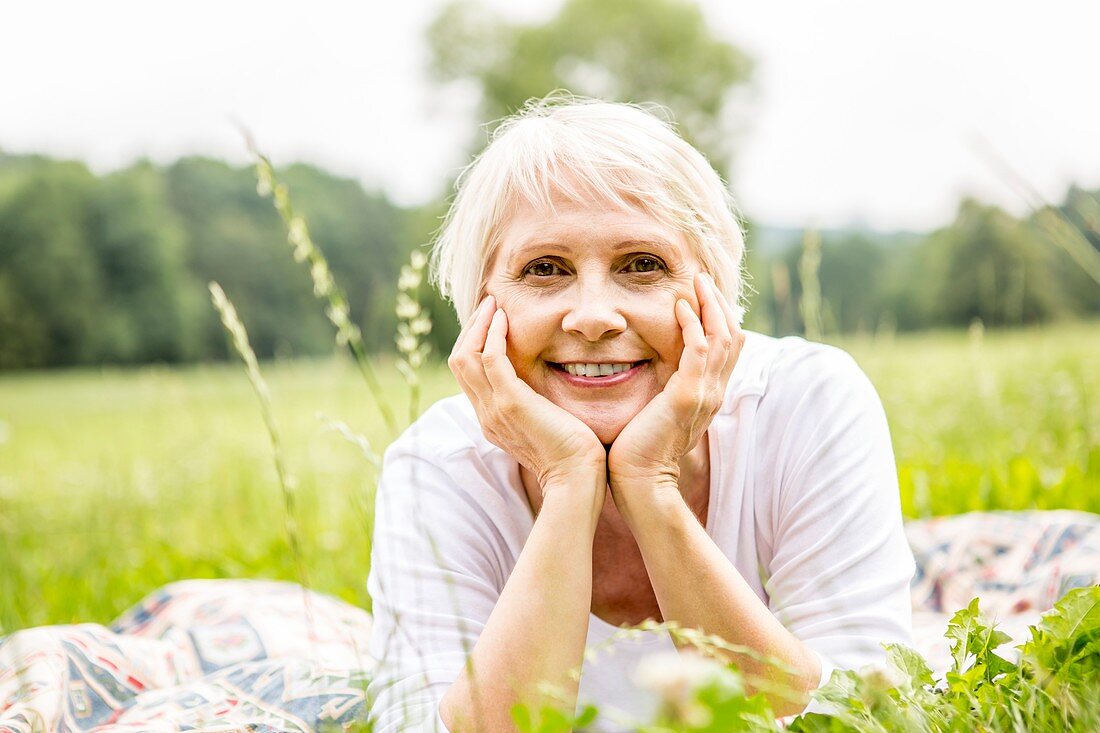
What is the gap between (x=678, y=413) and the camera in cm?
221

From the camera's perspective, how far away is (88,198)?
3747 cm

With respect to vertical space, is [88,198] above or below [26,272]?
above

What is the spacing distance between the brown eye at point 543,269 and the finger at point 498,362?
0.15 meters

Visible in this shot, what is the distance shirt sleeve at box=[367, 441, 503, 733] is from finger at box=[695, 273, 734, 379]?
0.71m

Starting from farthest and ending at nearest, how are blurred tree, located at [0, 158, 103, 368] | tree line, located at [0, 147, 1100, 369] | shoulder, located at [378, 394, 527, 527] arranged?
blurred tree, located at [0, 158, 103, 368], tree line, located at [0, 147, 1100, 369], shoulder, located at [378, 394, 527, 527]

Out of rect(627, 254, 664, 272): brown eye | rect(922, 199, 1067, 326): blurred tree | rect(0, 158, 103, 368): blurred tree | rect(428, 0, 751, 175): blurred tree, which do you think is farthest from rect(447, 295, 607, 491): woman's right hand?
rect(0, 158, 103, 368): blurred tree

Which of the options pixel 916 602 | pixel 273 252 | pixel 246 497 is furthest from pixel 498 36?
pixel 916 602

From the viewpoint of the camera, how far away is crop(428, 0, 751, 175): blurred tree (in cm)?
3228

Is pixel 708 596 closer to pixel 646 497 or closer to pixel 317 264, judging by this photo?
pixel 646 497

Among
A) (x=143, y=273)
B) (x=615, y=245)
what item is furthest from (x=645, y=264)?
(x=143, y=273)

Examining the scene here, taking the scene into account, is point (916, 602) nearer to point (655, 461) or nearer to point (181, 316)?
point (655, 461)

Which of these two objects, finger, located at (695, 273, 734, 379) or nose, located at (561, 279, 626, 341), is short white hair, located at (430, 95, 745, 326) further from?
nose, located at (561, 279, 626, 341)

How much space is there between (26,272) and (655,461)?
35.3m

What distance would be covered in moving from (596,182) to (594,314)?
35 cm
